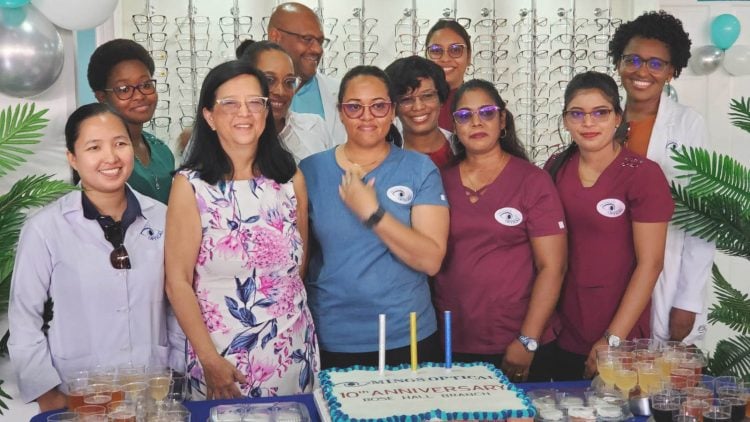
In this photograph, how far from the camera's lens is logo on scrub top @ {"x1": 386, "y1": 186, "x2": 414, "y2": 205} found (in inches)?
104

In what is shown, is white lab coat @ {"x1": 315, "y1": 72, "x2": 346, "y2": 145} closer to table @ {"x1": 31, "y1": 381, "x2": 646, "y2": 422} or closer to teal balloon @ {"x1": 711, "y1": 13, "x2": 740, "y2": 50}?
table @ {"x1": 31, "y1": 381, "x2": 646, "y2": 422}

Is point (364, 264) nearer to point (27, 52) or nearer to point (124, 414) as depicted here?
point (124, 414)

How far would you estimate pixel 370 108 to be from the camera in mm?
2656

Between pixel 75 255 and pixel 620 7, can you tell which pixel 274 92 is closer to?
pixel 75 255

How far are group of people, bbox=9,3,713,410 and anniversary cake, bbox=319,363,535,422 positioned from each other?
1.56ft

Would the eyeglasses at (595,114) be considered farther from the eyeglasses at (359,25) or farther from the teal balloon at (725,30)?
the eyeglasses at (359,25)

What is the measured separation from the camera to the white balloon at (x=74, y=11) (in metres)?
3.07

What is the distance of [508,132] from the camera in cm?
299

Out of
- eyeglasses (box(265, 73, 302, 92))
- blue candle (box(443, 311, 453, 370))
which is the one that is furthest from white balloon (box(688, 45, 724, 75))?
blue candle (box(443, 311, 453, 370))

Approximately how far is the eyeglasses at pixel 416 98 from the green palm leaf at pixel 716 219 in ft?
3.13

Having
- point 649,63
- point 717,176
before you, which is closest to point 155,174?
point 649,63

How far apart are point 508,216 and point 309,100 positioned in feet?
5.07

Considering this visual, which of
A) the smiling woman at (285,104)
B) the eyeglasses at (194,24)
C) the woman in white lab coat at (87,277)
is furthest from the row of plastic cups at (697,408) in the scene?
the eyeglasses at (194,24)

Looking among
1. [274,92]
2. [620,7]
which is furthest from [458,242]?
[620,7]
